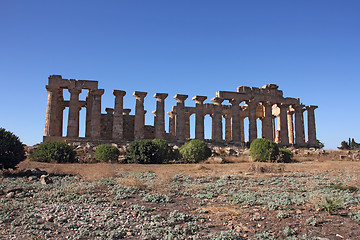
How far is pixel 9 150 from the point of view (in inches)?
581

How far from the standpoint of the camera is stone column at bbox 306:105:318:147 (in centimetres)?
4192

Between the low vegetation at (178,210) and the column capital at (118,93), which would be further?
the column capital at (118,93)

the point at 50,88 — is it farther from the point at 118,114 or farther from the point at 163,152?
the point at 163,152

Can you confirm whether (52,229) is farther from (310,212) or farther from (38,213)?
(310,212)

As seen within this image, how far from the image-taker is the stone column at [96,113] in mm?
32188

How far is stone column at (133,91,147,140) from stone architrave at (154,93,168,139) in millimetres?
1508

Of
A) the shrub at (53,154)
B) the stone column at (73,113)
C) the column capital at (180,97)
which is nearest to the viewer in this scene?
the shrub at (53,154)

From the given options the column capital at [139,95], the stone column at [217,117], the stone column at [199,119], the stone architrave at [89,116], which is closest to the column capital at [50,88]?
the stone architrave at [89,116]

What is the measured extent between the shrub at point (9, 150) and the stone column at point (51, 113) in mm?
16487

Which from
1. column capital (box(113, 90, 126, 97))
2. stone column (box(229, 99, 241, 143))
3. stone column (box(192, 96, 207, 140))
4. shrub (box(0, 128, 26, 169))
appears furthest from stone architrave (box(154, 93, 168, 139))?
shrub (box(0, 128, 26, 169))

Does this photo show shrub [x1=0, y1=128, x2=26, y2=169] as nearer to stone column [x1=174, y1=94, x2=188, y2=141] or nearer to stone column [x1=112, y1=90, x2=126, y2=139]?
stone column [x1=112, y1=90, x2=126, y2=139]

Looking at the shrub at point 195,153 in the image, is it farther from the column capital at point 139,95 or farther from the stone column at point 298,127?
the stone column at point 298,127

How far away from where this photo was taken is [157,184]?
12.6m

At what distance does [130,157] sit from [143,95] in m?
13.0
